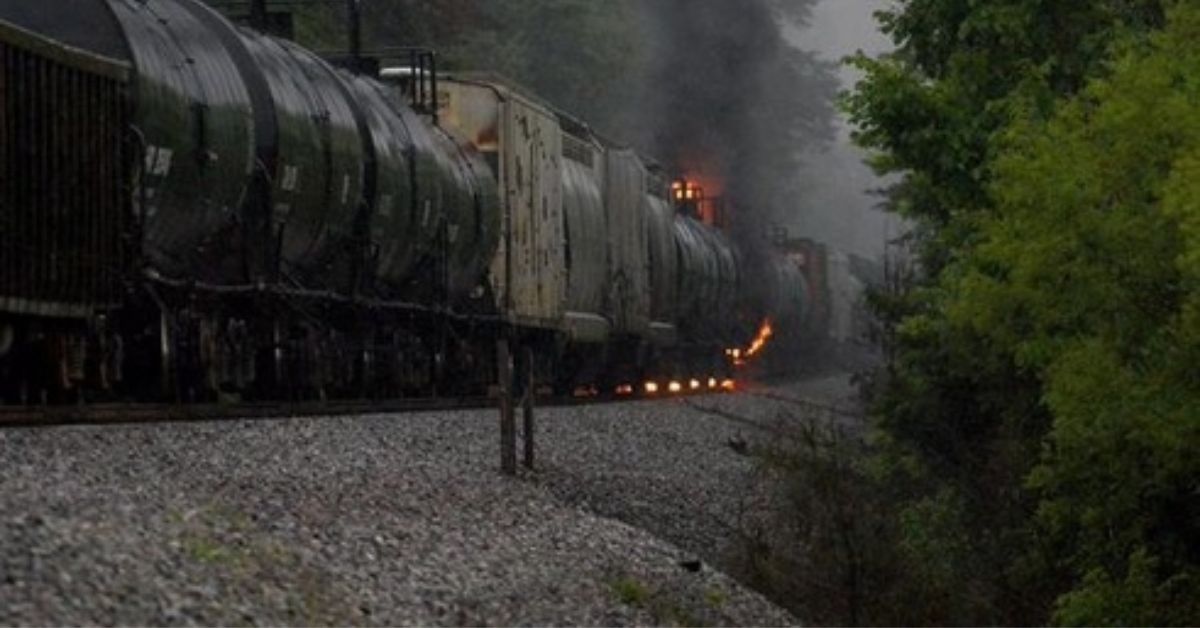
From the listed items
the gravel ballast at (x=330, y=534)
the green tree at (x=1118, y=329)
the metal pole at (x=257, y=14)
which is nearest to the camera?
the gravel ballast at (x=330, y=534)

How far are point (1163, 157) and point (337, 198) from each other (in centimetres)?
845

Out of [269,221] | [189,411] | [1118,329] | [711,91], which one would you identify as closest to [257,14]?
[269,221]

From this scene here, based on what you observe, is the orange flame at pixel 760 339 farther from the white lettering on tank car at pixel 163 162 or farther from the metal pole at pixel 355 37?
the white lettering on tank car at pixel 163 162

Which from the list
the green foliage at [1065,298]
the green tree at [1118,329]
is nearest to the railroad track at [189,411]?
the green foliage at [1065,298]

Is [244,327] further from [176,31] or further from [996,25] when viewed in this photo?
[996,25]

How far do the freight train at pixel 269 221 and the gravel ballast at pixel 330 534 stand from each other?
136 centimetres

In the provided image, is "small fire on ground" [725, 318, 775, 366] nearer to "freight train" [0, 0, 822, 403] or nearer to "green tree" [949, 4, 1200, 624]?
"freight train" [0, 0, 822, 403]

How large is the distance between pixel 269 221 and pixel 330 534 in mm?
9078

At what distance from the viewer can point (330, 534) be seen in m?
12.5

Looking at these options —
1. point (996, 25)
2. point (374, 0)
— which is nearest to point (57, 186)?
point (996, 25)

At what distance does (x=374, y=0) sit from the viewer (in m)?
48.5

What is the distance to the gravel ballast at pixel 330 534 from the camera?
9898 millimetres

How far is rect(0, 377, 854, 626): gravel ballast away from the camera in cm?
990

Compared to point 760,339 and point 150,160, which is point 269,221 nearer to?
point 150,160
